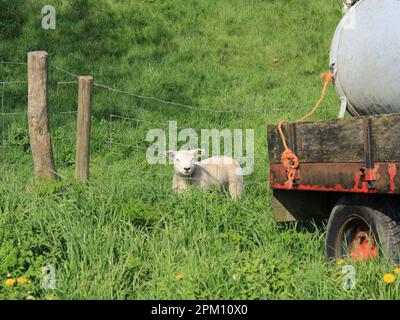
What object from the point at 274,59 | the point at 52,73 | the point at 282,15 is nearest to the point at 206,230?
the point at 52,73

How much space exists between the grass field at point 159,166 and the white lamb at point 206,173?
22 centimetres

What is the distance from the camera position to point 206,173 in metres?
8.64

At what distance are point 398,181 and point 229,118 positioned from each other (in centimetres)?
779

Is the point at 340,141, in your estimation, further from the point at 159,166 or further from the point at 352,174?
the point at 159,166

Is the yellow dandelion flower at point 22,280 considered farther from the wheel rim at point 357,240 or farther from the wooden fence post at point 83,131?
the wooden fence post at point 83,131

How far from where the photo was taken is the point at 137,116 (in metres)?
11.8

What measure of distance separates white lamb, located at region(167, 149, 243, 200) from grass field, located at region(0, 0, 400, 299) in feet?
0.71

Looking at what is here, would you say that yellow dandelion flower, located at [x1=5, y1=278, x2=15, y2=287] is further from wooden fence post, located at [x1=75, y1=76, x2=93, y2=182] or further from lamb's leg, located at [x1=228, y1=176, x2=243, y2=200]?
lamb's leg, located at [x1=228, y1=176, x2=243, y2=200]

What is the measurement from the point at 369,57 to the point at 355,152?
881 millimetres

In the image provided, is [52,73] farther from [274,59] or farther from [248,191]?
[248,191]

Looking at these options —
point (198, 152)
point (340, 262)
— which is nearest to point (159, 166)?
point (198, 152)

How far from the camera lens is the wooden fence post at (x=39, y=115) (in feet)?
23.7

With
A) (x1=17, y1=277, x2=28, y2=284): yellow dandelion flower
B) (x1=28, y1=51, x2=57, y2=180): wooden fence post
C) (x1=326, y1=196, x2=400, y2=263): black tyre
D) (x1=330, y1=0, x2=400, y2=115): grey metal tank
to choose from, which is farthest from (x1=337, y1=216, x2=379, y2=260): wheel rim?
(x1=28, y1=51, x2=57, y2=180): wooden fence post

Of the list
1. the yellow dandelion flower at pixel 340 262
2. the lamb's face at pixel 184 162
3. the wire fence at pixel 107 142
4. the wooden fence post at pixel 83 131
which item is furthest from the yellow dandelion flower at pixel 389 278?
the wire fence at pixel 107 142
